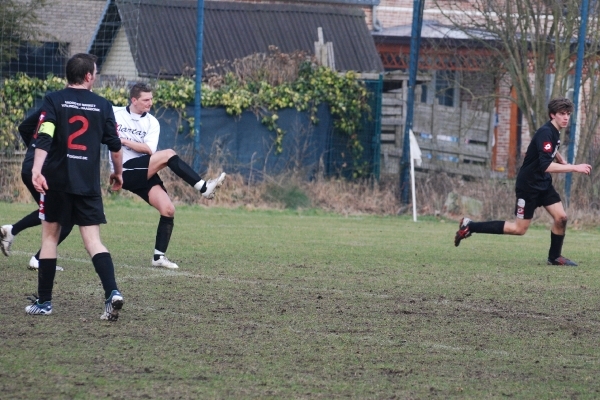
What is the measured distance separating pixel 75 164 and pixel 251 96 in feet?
42.4

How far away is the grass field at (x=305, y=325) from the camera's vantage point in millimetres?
5016

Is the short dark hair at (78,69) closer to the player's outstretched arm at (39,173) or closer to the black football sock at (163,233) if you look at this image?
the player's outstretched arm at (39,173)

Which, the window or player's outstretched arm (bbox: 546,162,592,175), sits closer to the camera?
player's outstretched arm (bbox: 546,162,592,175)

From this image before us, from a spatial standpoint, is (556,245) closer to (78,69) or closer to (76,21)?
(78,69)

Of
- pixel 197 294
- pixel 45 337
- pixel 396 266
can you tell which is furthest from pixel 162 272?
pixel 45 337

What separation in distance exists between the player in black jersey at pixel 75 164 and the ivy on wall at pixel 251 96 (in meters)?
11.5

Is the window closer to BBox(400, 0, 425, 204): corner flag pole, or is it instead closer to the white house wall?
BBox(400, 0, 425, 204): corner flag pole

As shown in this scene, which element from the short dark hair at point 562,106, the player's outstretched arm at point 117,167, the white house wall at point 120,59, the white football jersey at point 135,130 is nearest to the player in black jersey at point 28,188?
the player's outstretched arm at point 117,167

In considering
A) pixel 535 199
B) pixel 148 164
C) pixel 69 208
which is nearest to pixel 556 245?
pixel 535 199

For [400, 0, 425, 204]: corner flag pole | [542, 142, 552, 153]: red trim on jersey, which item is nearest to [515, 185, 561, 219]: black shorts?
[542, 142, 552, 153]: red trim on jersey

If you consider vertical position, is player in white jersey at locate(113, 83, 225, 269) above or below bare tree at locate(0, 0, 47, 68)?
below

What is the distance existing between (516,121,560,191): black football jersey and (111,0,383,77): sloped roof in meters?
13.8

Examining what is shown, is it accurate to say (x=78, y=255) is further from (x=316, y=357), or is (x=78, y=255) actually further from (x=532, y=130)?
(x=532, y=130)

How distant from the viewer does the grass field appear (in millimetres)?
5016
